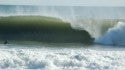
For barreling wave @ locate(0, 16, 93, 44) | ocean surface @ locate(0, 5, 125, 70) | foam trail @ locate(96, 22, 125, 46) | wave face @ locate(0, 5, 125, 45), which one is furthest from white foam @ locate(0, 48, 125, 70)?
wave face @ locate(0, 5, 125, 45)

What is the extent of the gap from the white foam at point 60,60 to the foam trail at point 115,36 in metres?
6.12

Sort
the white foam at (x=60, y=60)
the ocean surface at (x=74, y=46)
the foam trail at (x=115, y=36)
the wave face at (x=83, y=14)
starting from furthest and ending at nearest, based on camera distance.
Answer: the wave face at (x=83, y=14) < the foam trail at (x=115, y=36) < the ocean surface at (x=74, y=46) < the white foam at (x=60, y=60)

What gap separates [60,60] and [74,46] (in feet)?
16.2

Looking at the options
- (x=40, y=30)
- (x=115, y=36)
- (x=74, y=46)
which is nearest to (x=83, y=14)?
(x=40, y=30)

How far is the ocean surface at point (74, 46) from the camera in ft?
41.9

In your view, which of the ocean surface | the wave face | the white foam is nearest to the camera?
the white foam

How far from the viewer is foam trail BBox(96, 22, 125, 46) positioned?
66.4ft

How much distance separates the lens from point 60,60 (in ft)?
42.9

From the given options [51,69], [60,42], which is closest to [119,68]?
[51,69]

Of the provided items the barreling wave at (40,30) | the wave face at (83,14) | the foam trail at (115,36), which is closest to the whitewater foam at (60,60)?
the barreling wave at (40,30)

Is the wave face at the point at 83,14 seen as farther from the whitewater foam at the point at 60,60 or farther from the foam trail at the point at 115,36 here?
the whitewater foam at the point at 60,60

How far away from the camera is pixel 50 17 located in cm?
2475

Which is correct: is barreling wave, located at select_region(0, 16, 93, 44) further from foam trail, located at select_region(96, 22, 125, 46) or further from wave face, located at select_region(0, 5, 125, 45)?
foam trail, located at select_region(96, 22, 125, 46)

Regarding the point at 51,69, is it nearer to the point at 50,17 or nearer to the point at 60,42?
the point at 60,42
